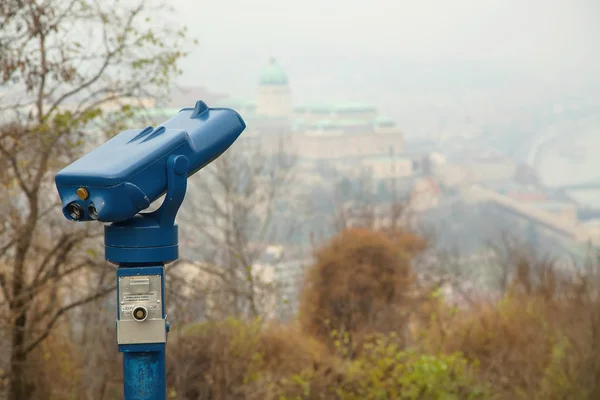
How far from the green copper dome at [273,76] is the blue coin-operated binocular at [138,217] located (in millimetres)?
34547

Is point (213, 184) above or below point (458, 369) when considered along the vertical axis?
above

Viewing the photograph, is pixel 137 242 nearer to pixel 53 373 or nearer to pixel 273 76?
pixel 53 373

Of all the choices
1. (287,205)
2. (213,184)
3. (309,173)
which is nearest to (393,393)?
(213,184)

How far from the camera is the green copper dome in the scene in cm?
3762

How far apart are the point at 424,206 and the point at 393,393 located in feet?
85.7

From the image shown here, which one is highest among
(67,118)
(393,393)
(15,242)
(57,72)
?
(57,72)

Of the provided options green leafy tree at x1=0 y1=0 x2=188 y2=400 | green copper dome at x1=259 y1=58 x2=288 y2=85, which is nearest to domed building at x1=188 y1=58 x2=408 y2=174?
green copper dome at x1=259 y1=58 x2=288 y2=85

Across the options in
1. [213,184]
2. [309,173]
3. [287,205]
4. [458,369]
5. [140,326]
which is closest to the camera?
[140,326]

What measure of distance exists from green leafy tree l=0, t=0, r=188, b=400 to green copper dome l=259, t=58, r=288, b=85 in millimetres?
29592

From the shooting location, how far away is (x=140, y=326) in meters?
2.96

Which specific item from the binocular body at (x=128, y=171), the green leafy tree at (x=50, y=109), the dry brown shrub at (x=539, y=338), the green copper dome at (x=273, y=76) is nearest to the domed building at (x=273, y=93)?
the green copper dome at (x=273, y=76)

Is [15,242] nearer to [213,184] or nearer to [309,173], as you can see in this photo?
[213,184]

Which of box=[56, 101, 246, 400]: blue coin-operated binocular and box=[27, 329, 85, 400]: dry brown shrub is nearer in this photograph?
box=[56, 101, 246, 400]: blue coin-operated binocular

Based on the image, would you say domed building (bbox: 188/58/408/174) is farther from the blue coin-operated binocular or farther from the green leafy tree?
the blue coin-operated binocular
